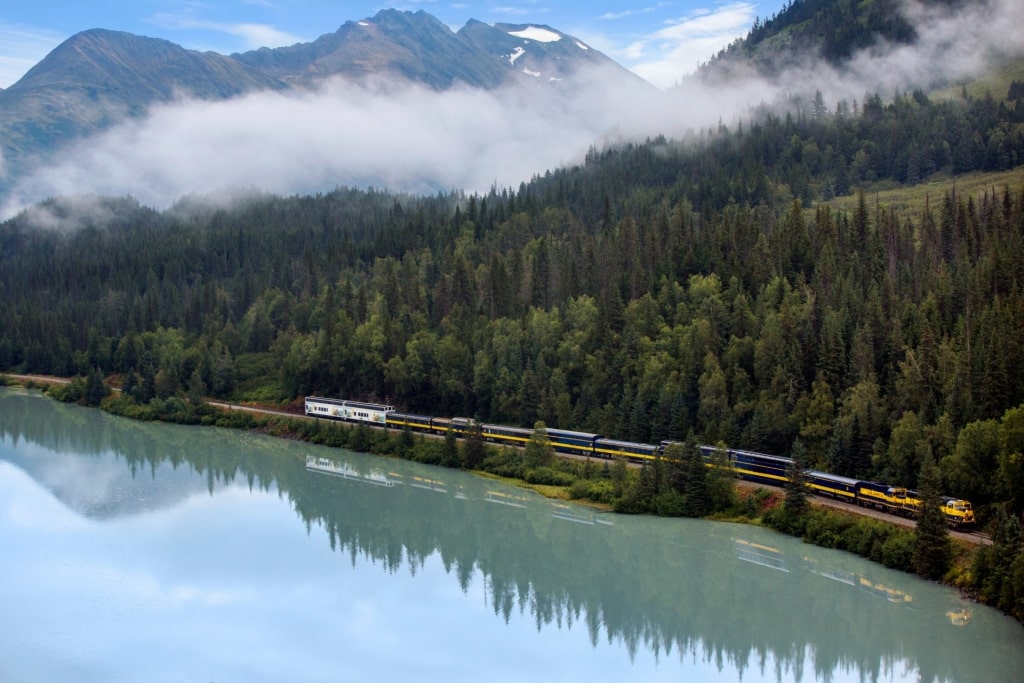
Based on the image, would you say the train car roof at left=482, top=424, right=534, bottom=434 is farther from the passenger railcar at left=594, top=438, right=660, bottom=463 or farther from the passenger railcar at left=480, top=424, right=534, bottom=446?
the passenger railcar at left=594, top=438, right=660, bottom=463

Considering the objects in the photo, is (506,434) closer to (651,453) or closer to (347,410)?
(651,453)

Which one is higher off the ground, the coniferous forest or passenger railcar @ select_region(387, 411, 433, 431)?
the coniferous forest

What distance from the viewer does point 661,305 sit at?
81.1 meters

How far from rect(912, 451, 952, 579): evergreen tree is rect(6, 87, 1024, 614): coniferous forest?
2708 mm

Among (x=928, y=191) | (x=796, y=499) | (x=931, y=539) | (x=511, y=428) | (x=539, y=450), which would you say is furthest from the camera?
(x=928, y=191)

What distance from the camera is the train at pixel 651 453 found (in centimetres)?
5053

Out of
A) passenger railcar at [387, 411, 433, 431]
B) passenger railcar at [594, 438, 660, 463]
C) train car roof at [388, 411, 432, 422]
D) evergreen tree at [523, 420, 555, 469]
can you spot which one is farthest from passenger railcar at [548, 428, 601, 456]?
train car roof at [388, 411, 432, 422]

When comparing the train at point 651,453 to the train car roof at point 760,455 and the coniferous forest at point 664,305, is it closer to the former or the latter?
the train car roof at point 760,455

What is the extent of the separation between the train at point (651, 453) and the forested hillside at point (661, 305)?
2.15 metres

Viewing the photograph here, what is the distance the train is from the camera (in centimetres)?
5053

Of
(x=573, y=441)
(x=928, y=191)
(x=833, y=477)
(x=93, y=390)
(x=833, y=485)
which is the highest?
(x=928, y=191)

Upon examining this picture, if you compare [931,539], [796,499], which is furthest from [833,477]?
[931,539]

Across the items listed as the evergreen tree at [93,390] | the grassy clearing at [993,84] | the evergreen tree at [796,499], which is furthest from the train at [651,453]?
the grassy clearing at [993,84]

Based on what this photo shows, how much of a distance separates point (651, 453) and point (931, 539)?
73.6 ft
